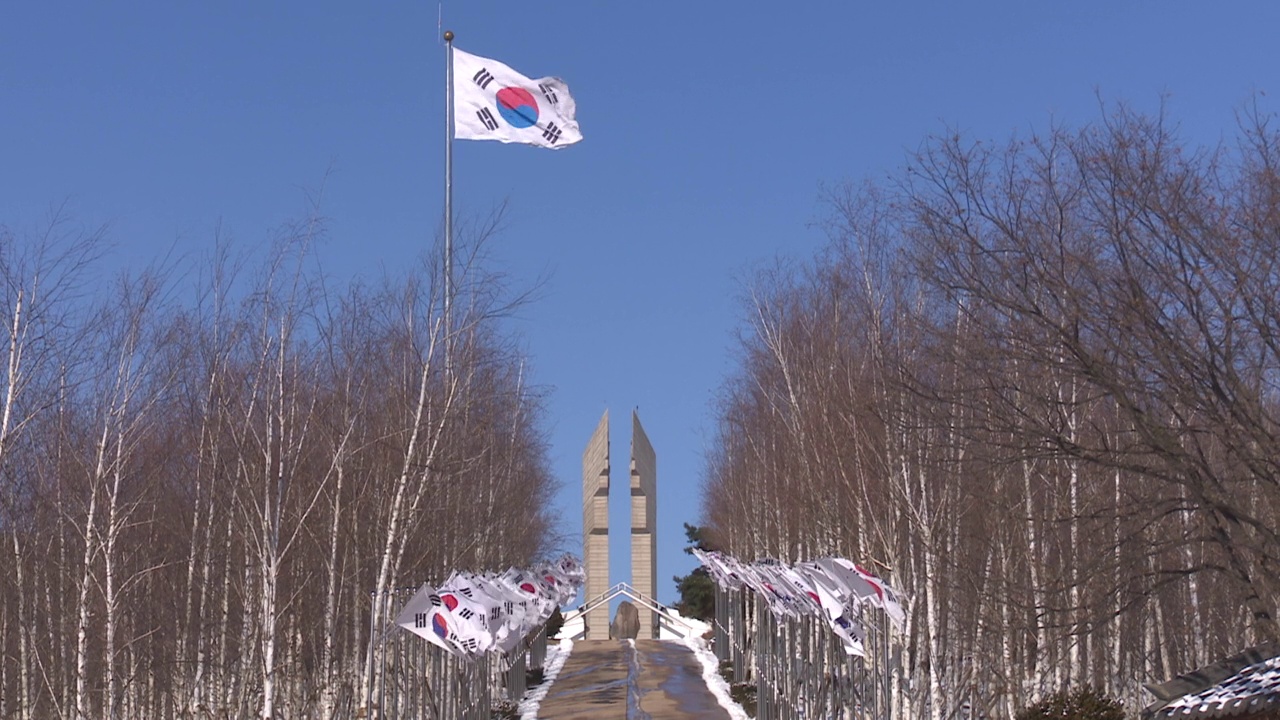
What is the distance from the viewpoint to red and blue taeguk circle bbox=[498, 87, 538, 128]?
79.3ft

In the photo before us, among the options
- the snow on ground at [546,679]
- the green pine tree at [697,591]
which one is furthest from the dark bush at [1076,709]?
the green pine tree at [697,591]

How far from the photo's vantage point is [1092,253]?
13383mm

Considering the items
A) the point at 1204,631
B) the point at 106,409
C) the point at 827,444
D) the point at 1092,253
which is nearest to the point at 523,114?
the point at 827,444

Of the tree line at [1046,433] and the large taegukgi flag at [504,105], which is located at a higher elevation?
the large taegukgi flag at [504,105]

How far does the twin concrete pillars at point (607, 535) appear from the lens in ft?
198

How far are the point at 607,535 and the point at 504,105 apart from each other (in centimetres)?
3821

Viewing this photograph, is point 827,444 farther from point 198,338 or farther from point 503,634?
point 198,338

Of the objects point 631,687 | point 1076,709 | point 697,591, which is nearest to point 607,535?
point 697,591

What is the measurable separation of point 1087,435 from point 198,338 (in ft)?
44.8

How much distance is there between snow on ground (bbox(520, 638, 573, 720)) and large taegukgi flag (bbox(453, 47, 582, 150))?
1499 cm

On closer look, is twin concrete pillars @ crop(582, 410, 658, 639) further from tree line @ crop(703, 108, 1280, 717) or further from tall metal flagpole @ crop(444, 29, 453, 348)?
tall metal flagpole @ crop(444, 29, 453, 348)

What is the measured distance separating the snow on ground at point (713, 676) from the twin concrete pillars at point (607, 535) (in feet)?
9.65

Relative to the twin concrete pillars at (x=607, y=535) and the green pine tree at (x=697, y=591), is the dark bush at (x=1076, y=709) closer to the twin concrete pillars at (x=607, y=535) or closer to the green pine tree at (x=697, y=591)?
the twin concrete pillars at (x=607, y=535)

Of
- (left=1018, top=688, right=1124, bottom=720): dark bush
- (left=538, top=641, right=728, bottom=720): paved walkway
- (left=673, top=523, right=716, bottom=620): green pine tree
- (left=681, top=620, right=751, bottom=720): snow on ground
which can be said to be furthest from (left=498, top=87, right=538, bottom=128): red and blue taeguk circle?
(left=673, top=523, right=716, bottom=620): green pine tree
